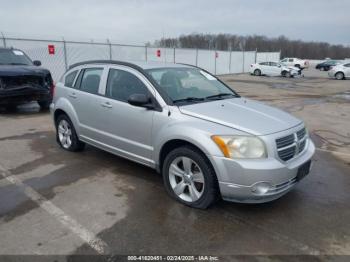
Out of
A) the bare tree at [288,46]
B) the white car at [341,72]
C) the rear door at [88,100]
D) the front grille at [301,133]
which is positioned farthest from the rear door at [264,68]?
the bare tree at [288,46]

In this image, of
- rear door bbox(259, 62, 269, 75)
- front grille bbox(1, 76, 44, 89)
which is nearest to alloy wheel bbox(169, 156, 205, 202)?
front grille bbox(1, 76, 44, 89)

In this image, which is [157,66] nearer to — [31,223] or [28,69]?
[31,223]

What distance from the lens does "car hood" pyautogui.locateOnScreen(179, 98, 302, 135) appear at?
11.7 ft

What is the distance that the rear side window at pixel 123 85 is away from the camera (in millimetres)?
4441

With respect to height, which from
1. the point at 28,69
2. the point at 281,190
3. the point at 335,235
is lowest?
the point at 335,235

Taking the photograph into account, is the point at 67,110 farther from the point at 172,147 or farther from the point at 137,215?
the point at 137,215

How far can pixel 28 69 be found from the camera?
959 centimetres

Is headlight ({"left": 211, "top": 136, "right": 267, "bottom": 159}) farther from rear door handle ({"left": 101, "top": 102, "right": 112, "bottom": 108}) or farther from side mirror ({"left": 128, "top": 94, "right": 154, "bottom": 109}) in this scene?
rear door handle ({"left": 101, "top": 102, "right": 112, "bottom": 108})

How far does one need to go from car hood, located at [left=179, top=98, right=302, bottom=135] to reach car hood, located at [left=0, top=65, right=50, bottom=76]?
7.11 meters

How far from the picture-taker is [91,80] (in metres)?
5.28

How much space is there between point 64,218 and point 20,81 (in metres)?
7.07

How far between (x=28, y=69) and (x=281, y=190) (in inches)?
336

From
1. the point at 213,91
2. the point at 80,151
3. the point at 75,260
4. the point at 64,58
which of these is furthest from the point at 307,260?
the point at 64,58

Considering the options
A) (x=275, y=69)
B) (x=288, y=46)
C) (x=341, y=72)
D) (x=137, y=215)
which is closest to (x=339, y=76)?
(x=341, y=72)
